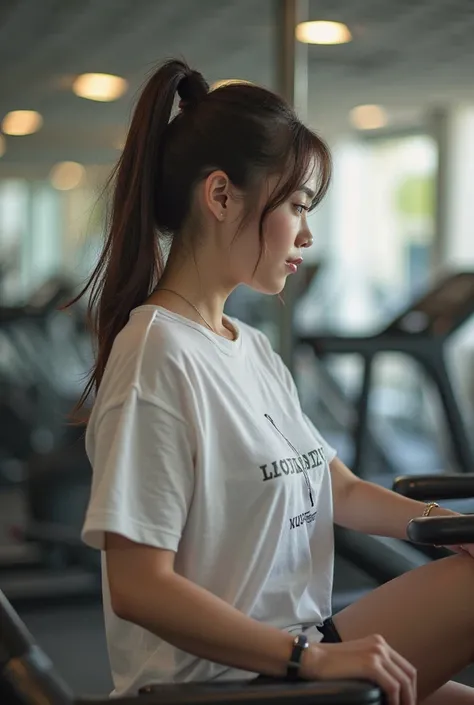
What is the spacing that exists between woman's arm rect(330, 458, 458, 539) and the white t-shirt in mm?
193

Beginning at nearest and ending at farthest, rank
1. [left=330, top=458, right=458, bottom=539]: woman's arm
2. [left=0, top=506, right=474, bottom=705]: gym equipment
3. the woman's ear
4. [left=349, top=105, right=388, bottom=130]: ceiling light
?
[left=0, top=506, right=474, bottom=705]: gym equipment, the woman's ear, [left=330, top=458, right=458, bottom=539]: woman's arm, [left=349, top=105, right=388, bottom=130]: ceiling light

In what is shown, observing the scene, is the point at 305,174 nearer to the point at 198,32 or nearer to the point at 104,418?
the point at 104,418

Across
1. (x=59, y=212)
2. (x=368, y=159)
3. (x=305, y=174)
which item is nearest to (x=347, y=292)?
(x=368, y=159)

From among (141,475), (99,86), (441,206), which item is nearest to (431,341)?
(99,86)

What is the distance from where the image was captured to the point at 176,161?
142 cm

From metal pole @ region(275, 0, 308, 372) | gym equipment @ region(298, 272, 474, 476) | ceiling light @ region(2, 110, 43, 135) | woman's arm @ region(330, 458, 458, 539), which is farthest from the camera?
ceiling light @ region(2, 110, 43, 135)

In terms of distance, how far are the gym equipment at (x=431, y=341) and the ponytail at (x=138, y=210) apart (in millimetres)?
2218

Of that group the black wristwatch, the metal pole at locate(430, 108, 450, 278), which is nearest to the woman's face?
the black wristwatch

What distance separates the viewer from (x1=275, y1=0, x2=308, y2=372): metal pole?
3479 millimetres

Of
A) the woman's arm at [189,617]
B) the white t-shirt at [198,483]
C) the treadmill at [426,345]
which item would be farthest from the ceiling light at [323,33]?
the woman's arm at [189,617]

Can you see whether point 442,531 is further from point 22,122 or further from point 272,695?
point 22,122

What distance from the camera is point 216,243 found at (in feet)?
4.69

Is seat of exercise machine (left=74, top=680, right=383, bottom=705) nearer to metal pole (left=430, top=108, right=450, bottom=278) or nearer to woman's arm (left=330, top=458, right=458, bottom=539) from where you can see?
woman's arm (left=330, top=458, right=458, bottom=539)

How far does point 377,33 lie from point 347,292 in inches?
140
